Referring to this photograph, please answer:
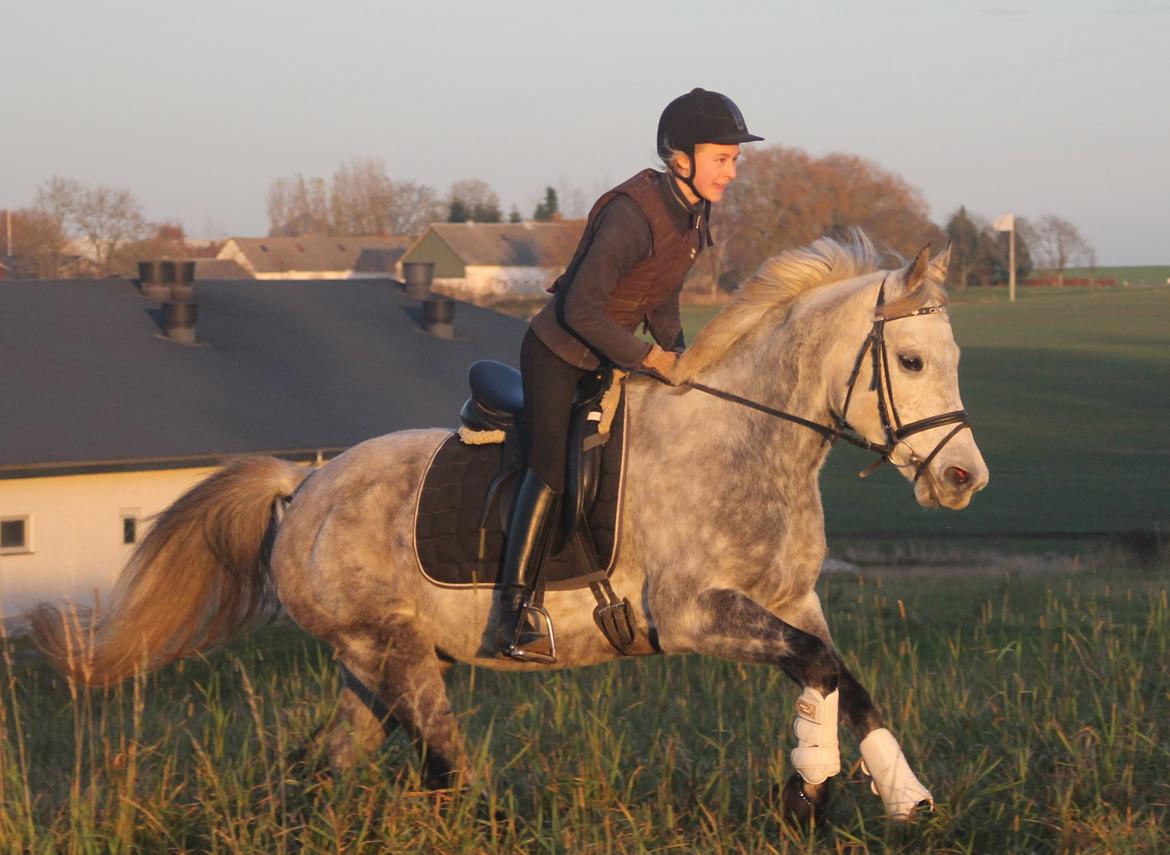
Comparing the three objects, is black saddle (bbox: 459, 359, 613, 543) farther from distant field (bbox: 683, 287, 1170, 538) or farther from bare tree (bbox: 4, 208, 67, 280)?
bare tree (bbox: 4, 208, 67, 280)

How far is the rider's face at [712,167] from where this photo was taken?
550 cm

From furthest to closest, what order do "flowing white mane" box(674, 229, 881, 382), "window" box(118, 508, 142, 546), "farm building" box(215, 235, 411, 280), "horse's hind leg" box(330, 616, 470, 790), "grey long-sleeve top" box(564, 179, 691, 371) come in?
"farm building" box(215, 235, 411, 280) < "window" box(118, 508, 142, 546) < "horse's hind leg" box(330, 616, 470, 790) < "flowing white mane" box(674, 229, 881, 382) < "grey long-sleeve top" box(564, 179, 691, 371)

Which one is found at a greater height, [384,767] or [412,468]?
[412,468]

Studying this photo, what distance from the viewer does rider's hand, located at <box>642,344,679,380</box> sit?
5.55 m

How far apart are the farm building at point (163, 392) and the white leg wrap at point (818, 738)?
1919 centimetres

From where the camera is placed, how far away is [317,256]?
127438mm

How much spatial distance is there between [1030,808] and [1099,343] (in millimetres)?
69028

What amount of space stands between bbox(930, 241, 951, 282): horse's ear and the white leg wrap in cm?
153

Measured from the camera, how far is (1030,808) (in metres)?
5.17

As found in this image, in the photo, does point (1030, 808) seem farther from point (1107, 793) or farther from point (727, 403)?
point (727, 403)

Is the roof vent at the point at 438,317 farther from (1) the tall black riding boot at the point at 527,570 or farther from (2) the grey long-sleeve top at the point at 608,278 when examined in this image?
(2) the grey long-sleeve top at the point at 608,278

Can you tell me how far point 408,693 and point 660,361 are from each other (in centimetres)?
168

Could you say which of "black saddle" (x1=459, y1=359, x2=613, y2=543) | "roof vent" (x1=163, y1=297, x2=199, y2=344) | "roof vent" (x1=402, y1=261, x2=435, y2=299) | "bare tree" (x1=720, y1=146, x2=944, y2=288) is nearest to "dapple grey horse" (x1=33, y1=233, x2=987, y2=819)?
"black saddle" (x1=459, y1=359, x2=613, y2=543)

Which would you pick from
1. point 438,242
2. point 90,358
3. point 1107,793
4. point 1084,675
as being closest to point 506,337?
point 90,358
